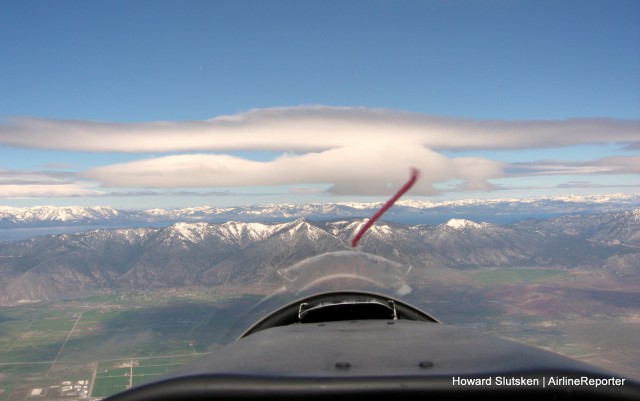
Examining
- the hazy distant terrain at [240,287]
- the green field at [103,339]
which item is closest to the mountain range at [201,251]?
the hazy distant terrain at [240,287]

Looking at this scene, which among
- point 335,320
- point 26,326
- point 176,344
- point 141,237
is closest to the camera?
point 335,320

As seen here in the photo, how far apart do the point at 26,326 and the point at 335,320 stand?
81345mm

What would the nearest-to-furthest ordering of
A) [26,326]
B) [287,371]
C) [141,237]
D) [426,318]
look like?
[287,371]
[426,318]
[26,326]
[141,237]

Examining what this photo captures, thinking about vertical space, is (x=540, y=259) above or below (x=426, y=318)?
below

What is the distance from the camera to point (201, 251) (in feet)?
474

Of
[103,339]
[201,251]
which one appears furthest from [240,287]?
[201,251]

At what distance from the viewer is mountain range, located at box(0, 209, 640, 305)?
341 ft

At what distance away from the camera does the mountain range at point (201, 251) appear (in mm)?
104000

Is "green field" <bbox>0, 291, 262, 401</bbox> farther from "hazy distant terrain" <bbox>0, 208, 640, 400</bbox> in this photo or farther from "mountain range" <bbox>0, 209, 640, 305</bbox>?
"mountain range" <bbox>0, 209, 640, 305</bbox>

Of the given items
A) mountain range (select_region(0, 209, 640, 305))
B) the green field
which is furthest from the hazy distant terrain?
mountain range (select_region(0, 209, 640, 305))

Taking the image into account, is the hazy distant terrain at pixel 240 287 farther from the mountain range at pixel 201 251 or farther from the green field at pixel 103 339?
the mountain range at pixel 201 251

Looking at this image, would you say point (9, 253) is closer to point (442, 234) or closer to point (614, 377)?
point (442, 234)

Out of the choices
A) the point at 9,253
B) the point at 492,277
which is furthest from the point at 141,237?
the point at 492,277

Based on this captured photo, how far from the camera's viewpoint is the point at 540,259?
120 metres
